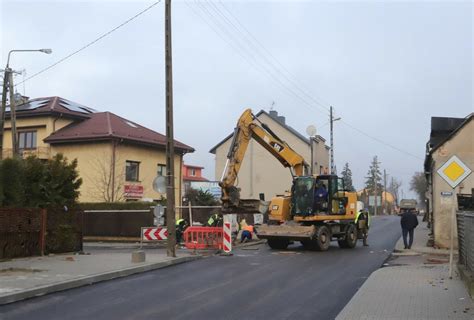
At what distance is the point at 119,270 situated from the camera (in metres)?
13.9

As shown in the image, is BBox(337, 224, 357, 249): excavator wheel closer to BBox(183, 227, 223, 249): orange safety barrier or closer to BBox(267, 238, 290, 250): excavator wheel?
BBox(267, 238, 290, 250): excavator wheel

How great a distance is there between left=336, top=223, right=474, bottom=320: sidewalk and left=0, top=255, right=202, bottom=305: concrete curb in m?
6.05

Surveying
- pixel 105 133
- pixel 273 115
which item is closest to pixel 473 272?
pixel 105 133

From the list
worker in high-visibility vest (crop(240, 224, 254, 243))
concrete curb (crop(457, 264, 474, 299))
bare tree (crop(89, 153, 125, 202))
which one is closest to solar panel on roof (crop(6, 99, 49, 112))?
bare tree (crop(89, 153, 125, 202))

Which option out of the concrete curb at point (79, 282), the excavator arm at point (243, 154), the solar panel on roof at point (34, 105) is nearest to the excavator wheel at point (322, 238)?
the excavator arm at point (243, 154)

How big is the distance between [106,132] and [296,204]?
21.1 m

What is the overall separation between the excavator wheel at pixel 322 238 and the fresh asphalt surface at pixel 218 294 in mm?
3568

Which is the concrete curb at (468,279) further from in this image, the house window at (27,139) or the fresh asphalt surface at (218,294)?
the house window at (27,139)

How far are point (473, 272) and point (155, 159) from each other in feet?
113

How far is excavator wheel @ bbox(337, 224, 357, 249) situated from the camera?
22688 millimetres

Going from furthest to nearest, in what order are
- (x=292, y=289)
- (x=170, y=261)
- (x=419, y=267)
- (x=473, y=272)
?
(x=170, y=261)
(x=419, y=267)
(x=292, y=289)
(x=473, y=272)

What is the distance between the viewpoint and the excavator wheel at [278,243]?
858 inches

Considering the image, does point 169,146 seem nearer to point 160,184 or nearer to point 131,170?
point 160,184

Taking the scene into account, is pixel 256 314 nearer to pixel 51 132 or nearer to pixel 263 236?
pixel 263 236
